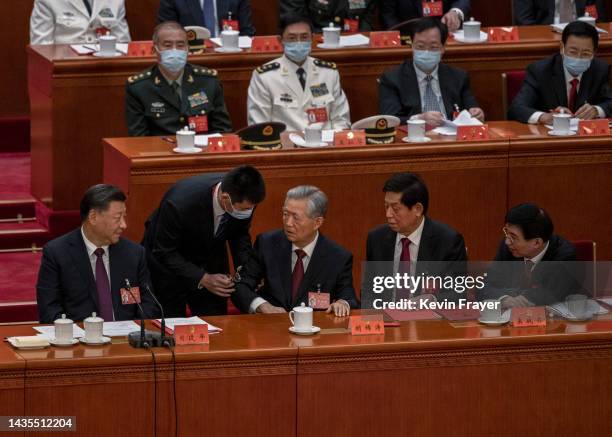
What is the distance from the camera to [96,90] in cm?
701

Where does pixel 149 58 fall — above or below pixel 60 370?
above

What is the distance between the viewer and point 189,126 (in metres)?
6.79

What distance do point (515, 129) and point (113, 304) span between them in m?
2.32

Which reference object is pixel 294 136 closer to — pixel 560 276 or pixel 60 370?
pixel 560 276

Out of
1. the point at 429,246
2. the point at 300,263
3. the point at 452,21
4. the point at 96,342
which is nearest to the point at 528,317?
the point at 429,246

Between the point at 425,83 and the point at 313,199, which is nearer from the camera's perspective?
the point at 313,199

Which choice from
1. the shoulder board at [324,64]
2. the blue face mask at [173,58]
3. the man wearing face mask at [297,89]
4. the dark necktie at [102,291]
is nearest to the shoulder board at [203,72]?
the blue face mask at [173,58]

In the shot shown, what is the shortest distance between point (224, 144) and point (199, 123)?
1.87 feet

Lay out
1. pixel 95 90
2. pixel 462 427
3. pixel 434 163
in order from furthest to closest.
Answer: pixel 95 90
pixel 434 163
pixel 462 427

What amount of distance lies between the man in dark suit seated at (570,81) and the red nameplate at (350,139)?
0.98 meters

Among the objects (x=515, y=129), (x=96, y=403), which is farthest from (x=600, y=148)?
(x=96, y=403)

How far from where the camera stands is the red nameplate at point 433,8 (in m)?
8.20

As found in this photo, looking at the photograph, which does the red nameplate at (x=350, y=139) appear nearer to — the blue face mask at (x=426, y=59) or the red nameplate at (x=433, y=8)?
the blue face mask at (x=426, y=59)

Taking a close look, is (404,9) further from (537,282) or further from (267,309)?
(537,282)
